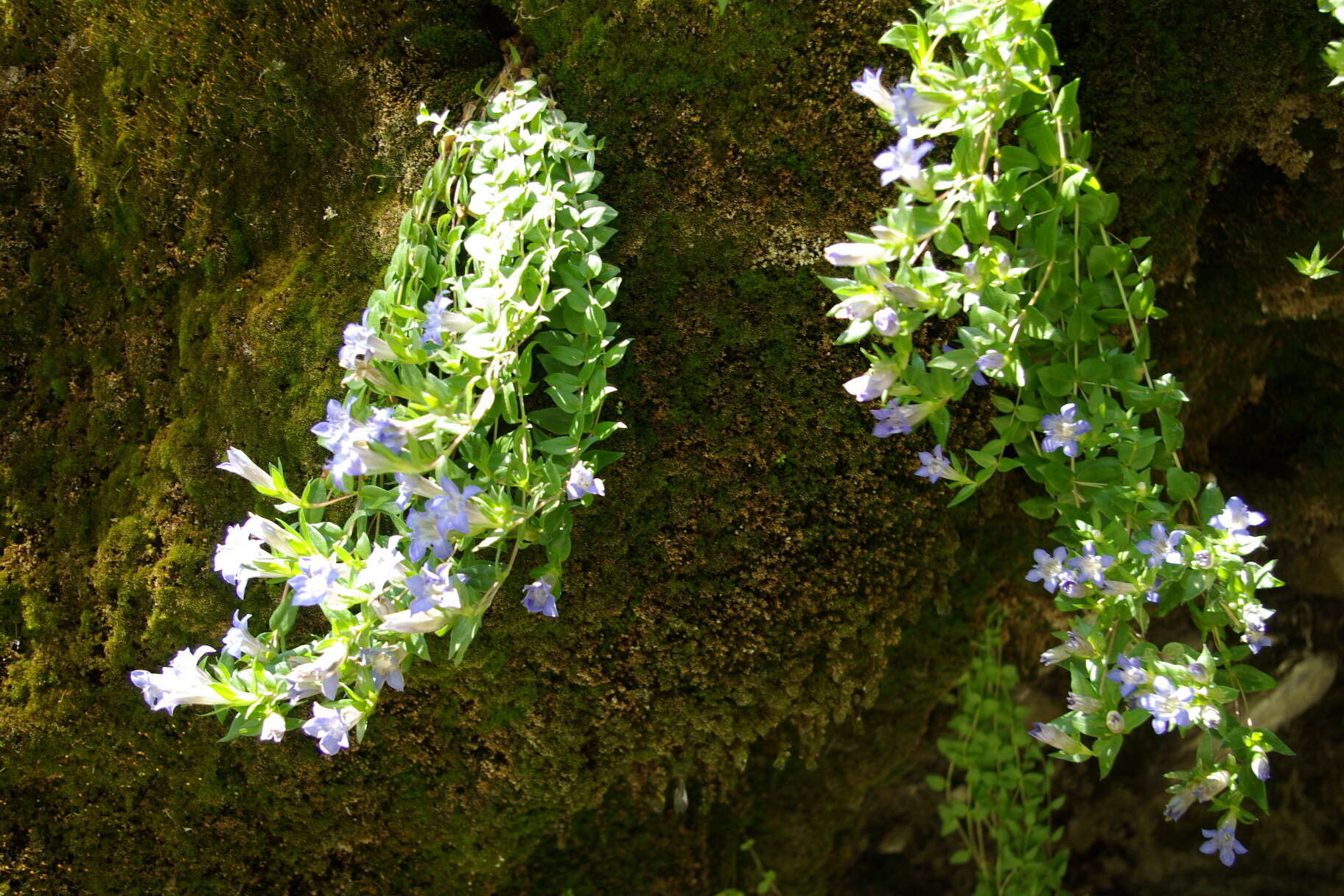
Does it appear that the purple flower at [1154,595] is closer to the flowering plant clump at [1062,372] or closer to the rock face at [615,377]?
the flowering plant clump at [1062,372]

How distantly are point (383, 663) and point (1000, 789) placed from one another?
199 centimetres

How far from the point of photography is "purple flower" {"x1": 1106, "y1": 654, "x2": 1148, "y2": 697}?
1.41 meters

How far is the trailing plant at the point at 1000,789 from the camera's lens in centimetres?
263

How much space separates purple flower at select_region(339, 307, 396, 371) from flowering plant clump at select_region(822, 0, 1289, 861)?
64cm

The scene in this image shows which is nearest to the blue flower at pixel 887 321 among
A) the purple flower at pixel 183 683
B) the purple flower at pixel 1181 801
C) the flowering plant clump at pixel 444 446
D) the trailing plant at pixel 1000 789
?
the flowering plant clump at pixel 444 446

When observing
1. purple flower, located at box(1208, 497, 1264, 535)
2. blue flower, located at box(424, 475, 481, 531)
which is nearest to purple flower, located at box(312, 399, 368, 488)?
blue flower, located at box(424, 475, 481, 531)

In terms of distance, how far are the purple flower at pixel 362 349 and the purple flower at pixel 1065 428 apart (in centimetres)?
100

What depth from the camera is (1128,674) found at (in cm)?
141

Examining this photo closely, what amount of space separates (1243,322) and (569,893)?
79.8 inches

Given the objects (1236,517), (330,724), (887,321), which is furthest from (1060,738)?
(330,724)

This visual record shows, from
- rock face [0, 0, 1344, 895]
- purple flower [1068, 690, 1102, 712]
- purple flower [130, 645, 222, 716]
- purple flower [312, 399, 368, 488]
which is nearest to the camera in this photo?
purple flower [312, 399, 368, 488]

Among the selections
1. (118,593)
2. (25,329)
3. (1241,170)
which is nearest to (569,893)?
(118,593)

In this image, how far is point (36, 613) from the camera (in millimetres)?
1956

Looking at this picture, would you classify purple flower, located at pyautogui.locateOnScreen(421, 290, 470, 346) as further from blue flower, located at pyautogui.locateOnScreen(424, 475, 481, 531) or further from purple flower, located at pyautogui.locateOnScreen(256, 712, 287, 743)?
purple flower, located at pyautogui.locateOnScreen(256, 712, 287, 743)
